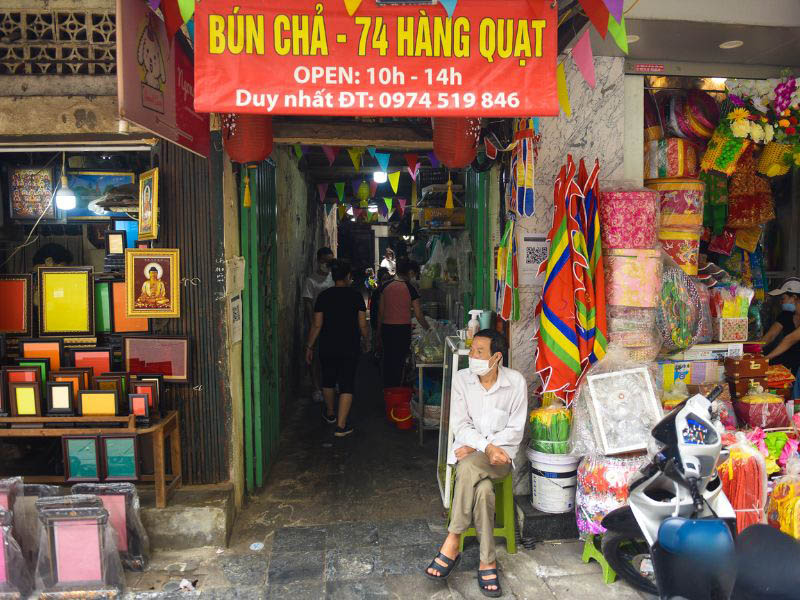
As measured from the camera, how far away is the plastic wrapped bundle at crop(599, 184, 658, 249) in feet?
13.1

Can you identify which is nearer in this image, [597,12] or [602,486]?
[597,12]

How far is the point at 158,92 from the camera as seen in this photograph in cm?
316

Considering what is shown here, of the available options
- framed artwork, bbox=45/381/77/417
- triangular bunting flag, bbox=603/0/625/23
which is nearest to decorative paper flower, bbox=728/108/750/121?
triangular bunting flag, bbox=603/0/625/23

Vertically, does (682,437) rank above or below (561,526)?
above

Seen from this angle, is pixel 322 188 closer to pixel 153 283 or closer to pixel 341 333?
pixel 341 333

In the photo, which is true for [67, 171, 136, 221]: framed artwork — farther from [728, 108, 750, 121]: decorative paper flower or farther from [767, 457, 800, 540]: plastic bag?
[767, 457, 800, 540]: plastic bag

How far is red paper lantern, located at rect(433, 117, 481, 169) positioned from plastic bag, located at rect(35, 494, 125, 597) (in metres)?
3.31

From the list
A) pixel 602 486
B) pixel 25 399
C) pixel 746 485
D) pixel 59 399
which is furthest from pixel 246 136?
pixel 746 485

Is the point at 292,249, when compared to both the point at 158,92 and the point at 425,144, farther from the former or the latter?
the point at 158,92

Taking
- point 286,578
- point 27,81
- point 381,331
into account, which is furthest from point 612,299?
point 27,81

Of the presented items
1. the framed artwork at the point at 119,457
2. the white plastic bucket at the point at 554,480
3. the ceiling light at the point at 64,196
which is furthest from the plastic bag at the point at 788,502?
the ceiling light at the point at 64,196

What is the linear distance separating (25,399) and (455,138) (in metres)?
3.49

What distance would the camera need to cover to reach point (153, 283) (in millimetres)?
4105

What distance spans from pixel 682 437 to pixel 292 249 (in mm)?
5876
